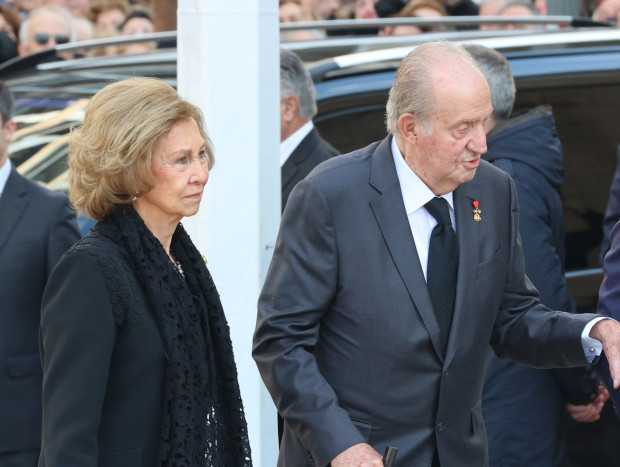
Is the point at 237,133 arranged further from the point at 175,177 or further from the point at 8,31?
the point at 8,31

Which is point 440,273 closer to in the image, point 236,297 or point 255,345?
point 255,345

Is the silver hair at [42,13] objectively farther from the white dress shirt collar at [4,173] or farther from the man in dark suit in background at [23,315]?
the man in dark suit in background at [23,315]

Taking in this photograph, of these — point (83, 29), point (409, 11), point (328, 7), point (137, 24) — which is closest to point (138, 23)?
point (137, 24)

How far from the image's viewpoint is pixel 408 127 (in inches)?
137

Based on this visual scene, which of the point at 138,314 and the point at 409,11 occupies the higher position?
the point at 409,11

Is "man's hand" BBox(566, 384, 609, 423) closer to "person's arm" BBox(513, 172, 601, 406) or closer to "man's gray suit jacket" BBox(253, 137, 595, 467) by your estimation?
"person's arm" BBox(513, 172, 601, 406)

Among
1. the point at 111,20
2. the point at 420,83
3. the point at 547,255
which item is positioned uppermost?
the point at 420,83

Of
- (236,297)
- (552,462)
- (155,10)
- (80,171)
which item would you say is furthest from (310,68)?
(155,10)

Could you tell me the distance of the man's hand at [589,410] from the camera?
16.0 ft

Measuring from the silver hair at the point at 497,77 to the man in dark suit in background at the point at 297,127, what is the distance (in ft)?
2.44

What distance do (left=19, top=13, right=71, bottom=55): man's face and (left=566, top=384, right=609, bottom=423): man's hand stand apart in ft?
18.5

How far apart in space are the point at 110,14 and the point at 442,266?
870 centimetres

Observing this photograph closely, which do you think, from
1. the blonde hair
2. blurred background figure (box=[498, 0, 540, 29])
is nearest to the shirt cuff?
the blonde hair

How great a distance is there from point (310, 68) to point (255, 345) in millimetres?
2270
